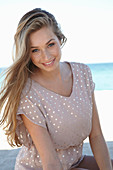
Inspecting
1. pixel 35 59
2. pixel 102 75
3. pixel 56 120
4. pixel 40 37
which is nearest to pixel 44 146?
pixel 56 120

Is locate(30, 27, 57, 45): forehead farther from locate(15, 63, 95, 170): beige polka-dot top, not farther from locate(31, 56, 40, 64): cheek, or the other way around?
locate(15, 63, 95, 170): beige polka-dot top

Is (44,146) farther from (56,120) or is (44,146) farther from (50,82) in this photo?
(50,82)

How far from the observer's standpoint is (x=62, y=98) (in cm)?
176

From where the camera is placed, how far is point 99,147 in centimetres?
183

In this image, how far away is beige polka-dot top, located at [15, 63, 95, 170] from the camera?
1.65 metres

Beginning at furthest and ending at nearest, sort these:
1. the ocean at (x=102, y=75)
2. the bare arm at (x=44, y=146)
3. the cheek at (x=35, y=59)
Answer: the ocean at (x=102, y=75) < the cheek at (x=35, y=59) < the bare arm at (x=44, y=146)

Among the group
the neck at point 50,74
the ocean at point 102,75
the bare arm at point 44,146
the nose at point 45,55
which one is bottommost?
the ocean at point 102,75

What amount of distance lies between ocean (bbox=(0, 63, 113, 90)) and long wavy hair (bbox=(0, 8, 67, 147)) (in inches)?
706

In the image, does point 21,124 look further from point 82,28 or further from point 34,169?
point 82,28

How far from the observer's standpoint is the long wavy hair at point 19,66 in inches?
63.7

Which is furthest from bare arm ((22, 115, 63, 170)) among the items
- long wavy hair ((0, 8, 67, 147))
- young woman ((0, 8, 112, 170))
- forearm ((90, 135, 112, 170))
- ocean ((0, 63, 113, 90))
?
ocean ((0, 63, 113, 90))

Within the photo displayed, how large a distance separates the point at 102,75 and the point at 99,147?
76.3 ft

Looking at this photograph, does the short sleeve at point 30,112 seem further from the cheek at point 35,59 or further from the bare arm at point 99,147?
the bare arm at point 99,147

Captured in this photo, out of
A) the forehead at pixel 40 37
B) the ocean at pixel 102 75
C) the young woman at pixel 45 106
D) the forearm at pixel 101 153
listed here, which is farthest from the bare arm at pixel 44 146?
the ocean at pixel 102 75
